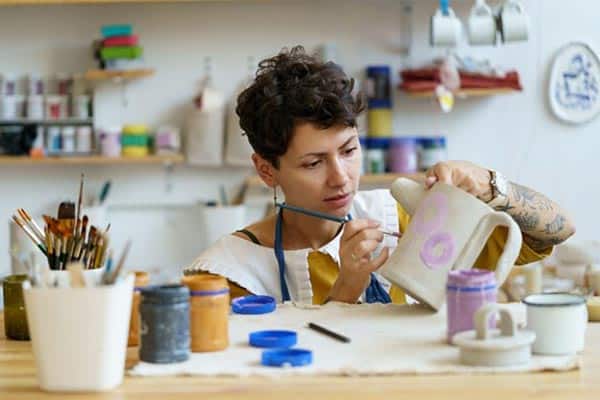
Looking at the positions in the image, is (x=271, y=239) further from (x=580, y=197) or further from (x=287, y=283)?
(x=580, y=197)

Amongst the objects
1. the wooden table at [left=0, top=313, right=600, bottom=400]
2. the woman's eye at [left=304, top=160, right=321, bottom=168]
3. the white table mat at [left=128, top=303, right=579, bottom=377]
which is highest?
the woman's eye at [left=304, top=160, right=321, bottom=168]

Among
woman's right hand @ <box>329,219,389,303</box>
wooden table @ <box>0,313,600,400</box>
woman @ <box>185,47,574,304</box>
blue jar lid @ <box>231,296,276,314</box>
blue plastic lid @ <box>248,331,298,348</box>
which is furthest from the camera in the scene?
woman @ <box>185,47,574,304</box>

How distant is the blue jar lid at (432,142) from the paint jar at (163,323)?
102 inches

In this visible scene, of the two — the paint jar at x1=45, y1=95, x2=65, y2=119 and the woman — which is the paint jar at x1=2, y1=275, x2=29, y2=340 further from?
the paint jar at x1=45, y1=95, x2=65, y2=119

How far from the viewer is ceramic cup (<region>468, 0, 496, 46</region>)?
357cm

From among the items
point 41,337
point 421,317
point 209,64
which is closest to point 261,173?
point 421,317

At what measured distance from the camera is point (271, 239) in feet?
6.88

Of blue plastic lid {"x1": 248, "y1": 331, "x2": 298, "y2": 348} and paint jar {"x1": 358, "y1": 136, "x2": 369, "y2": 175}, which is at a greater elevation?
paint jar {"x1": 358, "y1": 136, "x2": 369, "y2": 175}

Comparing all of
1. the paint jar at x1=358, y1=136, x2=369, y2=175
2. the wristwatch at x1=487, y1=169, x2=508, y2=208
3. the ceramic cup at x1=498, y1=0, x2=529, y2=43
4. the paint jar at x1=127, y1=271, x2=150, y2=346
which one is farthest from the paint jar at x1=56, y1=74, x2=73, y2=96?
the paint jar at x1=127, y1=271, x2=150, y2=346

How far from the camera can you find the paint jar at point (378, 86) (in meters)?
3.90

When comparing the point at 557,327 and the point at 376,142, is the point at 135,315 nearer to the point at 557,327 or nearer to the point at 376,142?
the point at 557,327

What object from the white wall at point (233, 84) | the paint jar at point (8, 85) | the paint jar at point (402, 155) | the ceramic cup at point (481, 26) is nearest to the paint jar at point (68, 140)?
the white wall at point (233, 84)

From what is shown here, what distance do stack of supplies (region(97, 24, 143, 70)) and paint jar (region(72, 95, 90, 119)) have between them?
16cm

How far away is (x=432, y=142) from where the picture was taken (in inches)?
153
